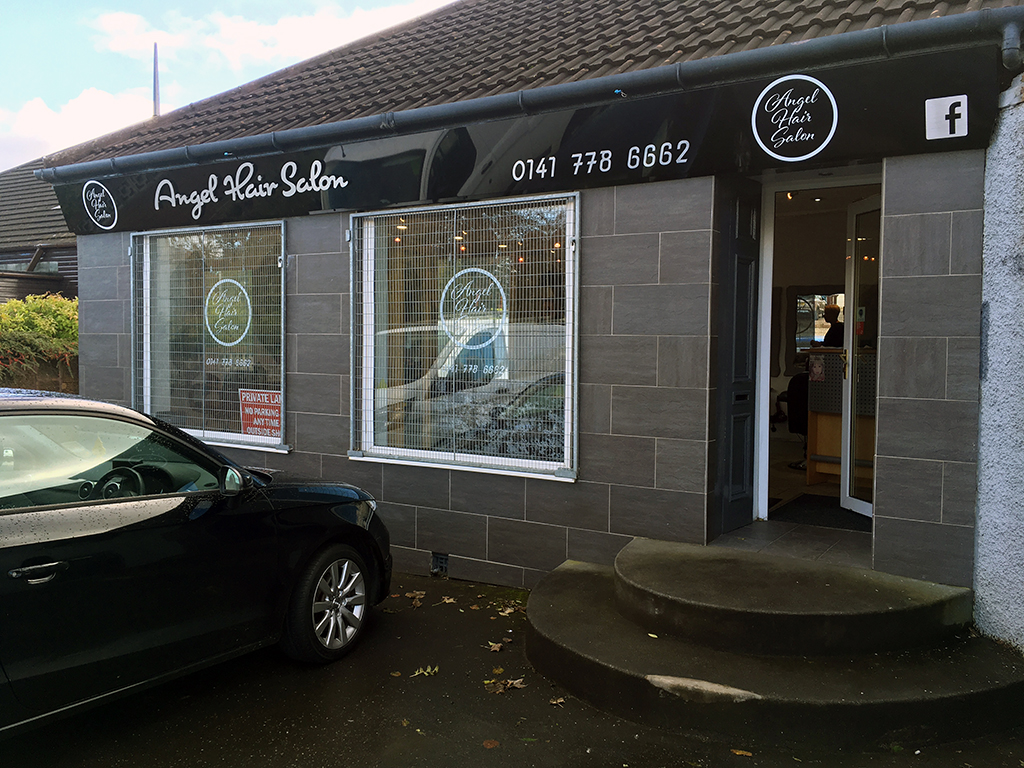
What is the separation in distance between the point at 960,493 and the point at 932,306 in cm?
110

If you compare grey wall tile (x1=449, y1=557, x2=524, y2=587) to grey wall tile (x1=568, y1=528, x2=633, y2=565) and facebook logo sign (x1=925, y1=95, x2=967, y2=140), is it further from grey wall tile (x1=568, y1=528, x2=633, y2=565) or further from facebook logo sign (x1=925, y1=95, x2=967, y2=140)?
facebook logo sign (x1=925, y1=95, x2=967, y2=140)

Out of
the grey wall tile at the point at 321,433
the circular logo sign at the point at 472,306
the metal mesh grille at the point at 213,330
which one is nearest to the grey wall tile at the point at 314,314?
the metal mesh grille at the point at 213,330

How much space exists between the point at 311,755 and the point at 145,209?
240 inches

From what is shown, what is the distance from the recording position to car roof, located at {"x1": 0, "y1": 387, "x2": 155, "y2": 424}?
345cm

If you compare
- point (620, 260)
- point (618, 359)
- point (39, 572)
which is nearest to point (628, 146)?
point (620, 260)

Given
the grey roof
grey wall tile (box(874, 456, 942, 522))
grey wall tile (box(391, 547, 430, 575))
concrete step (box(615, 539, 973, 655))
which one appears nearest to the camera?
concrete step (box(615, 539, 973, 655))

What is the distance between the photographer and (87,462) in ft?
12.1

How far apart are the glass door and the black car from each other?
4158mm

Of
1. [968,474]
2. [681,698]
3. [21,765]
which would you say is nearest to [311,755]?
[21,765]

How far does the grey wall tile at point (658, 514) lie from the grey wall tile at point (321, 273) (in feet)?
9.98

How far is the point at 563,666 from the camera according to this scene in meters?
4.22

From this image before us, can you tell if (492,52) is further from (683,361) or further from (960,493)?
(960,493)

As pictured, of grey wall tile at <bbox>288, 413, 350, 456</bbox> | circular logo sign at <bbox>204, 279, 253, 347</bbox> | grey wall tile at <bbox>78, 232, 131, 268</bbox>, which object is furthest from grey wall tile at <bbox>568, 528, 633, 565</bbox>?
grey wall tile at <bbox>78, 232, 131, 268</bbox>

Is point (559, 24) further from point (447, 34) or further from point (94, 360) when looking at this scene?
point (94, 360)
